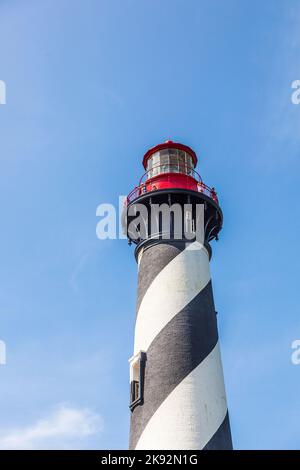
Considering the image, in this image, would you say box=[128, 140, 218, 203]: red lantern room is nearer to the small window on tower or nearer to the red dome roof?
the red dome roof

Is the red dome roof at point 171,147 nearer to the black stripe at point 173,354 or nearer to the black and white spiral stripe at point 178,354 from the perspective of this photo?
the black and white spiral stripe at point 178,354

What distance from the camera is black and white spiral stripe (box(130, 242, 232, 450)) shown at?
15070 mm

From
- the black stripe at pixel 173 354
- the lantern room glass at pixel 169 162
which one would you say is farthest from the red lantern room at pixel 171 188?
the black stripe at pixel 173 354

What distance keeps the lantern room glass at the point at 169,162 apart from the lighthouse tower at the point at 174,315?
3 cm

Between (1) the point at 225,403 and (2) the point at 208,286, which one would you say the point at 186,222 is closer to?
(2) the point at 208,286

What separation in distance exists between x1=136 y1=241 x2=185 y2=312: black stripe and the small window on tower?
5.71 feet

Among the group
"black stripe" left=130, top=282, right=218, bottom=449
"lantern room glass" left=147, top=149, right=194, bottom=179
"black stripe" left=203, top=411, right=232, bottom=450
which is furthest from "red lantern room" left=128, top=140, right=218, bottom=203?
"black stripe" left=203, top=411, right=232, bottom=450

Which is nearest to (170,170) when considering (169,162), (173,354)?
(169,162)

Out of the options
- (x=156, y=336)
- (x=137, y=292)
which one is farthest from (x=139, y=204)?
(x=156, y=336)

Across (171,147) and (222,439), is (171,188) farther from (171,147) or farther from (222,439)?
(222,439)

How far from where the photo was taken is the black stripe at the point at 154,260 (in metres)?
17.6

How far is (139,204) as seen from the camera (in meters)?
18.9
